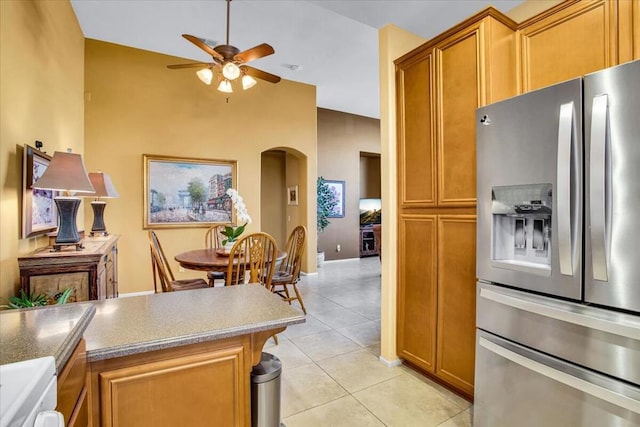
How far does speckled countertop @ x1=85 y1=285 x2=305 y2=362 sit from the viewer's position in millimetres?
1006

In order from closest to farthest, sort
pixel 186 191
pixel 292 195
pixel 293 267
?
pixel 293 267, pixel 186 191, pixel 292 195

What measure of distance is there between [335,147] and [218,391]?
6646 mm

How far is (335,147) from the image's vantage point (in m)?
7.38

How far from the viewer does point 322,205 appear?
277 inches

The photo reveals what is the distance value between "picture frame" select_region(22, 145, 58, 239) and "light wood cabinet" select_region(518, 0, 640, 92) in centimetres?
342

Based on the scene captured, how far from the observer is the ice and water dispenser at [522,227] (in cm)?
150

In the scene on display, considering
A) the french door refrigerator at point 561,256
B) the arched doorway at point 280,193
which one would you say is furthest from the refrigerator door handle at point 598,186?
the arched doorway at point 280,193

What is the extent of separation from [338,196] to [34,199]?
19.0 feet

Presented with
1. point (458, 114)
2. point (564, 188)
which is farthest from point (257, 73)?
point (564, 188)

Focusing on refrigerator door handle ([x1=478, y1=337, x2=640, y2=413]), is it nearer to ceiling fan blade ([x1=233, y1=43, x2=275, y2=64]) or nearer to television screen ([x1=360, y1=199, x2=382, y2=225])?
ceiling fan blade ([x1=233, y1=43, x2=275, y2=64])

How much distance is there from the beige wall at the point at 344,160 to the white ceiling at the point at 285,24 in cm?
210

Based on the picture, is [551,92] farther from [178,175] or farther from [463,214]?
[178,175]

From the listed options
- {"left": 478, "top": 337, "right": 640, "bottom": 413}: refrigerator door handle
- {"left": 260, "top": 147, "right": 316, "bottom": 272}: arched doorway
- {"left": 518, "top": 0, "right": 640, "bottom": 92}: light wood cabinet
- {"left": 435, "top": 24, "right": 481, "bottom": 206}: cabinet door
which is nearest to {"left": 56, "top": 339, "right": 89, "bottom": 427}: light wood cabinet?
{"left": 478, "top": 337, "right": 640, "bottom": 413}: refrigerator door handle

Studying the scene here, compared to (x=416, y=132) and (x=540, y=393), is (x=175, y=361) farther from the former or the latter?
(x=416, y=132)
